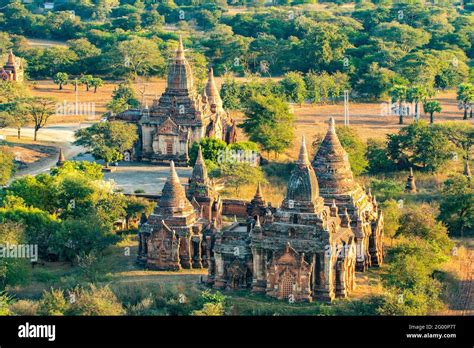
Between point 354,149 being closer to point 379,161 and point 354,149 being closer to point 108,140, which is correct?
point 379,161

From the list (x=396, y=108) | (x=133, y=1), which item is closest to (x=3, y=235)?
(x=396, y=108)

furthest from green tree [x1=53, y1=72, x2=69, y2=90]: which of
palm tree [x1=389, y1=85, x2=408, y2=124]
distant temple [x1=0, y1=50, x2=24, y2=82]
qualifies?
palm tree [x1=389, y1=85, x2=408, y2=124]

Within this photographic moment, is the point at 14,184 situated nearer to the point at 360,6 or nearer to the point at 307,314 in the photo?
the point at 307,314

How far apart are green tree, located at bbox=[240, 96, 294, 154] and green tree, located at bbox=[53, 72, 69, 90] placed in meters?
36.7

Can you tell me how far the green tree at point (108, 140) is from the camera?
220 feet

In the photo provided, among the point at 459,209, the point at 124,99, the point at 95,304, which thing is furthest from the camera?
the point at 124,99

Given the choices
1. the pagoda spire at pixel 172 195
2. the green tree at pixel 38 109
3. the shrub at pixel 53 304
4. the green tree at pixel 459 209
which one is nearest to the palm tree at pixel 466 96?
the green tree at pixel 459 209

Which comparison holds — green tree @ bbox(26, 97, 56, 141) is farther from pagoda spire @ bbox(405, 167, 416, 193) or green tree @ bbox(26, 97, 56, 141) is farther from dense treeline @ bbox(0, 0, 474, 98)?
pagoda spire @ bbox(405, 167, 416, 193)

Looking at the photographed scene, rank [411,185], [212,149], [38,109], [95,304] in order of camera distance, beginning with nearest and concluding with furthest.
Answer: [95,304]
[411,185]
[212,149]
[38,109]

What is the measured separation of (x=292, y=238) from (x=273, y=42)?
74125 millimetres

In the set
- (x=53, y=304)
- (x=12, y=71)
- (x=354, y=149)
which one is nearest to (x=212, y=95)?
(x=354, y=149)

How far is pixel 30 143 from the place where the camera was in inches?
3004

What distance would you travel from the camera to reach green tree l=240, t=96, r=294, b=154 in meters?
71.1

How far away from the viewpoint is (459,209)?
5369cm
